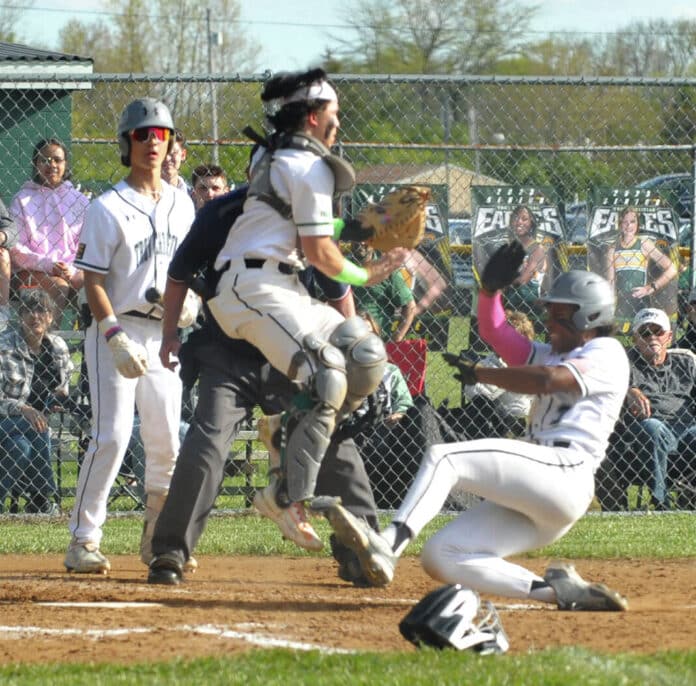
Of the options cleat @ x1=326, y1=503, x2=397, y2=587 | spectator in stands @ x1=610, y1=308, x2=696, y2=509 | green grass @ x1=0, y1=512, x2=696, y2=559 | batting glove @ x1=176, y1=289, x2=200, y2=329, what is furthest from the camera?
spectator in stands @ x1=610, y1=308, x2=696, y2=509

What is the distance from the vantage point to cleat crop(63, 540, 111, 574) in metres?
6.06

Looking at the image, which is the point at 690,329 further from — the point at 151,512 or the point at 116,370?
the point at 116,370

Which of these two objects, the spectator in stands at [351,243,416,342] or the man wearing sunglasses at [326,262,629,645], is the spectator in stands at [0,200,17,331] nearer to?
the spectator in stands at [351,243,416,342]

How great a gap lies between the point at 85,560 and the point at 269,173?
1.92m

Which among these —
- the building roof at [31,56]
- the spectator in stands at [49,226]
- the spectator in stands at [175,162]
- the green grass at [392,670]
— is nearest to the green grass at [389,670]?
the green grass at [392,670]

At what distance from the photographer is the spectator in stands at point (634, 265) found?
386 inches

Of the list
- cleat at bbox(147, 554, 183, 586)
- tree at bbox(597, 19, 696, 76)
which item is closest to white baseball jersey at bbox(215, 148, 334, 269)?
cleat at bbox(147, 554, 183, 586)

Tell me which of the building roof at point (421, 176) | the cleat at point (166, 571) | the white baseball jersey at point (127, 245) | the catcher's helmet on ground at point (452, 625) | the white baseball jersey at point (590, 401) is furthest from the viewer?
the building roof at point (421, 176)

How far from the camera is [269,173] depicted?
17.6 feet

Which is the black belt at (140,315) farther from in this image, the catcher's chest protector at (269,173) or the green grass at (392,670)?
the green grass at (392,670)

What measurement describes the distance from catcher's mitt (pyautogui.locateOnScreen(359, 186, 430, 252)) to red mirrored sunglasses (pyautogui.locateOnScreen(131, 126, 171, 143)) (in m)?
1.19

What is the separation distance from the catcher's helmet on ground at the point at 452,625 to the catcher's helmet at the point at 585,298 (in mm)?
1249

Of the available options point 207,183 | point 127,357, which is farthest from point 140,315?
point 207,183

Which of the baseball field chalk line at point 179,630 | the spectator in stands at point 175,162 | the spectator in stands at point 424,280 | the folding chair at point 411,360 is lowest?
the baseball field chalk line at point 179,630
